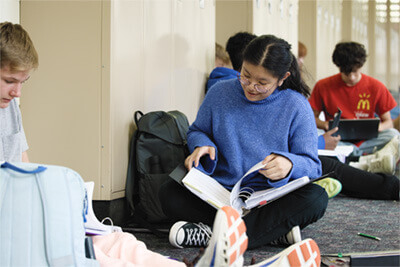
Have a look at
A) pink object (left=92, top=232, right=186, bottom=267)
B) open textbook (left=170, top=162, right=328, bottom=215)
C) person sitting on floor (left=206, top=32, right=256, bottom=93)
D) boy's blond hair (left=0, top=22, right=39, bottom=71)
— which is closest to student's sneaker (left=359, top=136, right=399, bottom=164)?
person sitting on floor (left=206, top=32, right=256, bottom=93)

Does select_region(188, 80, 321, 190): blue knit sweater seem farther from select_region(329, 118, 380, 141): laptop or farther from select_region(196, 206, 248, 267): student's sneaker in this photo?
select_region(329, 118, 380, 141): laptop

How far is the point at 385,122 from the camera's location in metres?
3.91

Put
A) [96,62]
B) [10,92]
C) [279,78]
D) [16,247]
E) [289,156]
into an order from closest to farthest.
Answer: [16,247]
[10,92]
[289,156]
[279,78]
[96,62]

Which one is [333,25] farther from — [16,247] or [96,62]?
[16,247]

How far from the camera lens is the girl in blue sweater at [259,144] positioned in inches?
74.4

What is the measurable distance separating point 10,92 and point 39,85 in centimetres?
82

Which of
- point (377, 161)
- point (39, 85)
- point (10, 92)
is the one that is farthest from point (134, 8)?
point (377, 161)

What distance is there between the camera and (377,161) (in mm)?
3332

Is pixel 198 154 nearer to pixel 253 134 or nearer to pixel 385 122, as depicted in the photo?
pixel 253 134

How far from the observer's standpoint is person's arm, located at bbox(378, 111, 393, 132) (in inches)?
152

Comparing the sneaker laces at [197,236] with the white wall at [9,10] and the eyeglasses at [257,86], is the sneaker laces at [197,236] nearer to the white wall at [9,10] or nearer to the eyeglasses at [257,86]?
the eyeglasses at [257,86]

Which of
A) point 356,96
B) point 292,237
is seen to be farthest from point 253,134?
point 356,96

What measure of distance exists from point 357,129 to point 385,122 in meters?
0.40

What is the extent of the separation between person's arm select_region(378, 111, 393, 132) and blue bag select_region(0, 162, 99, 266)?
3.16 meters
